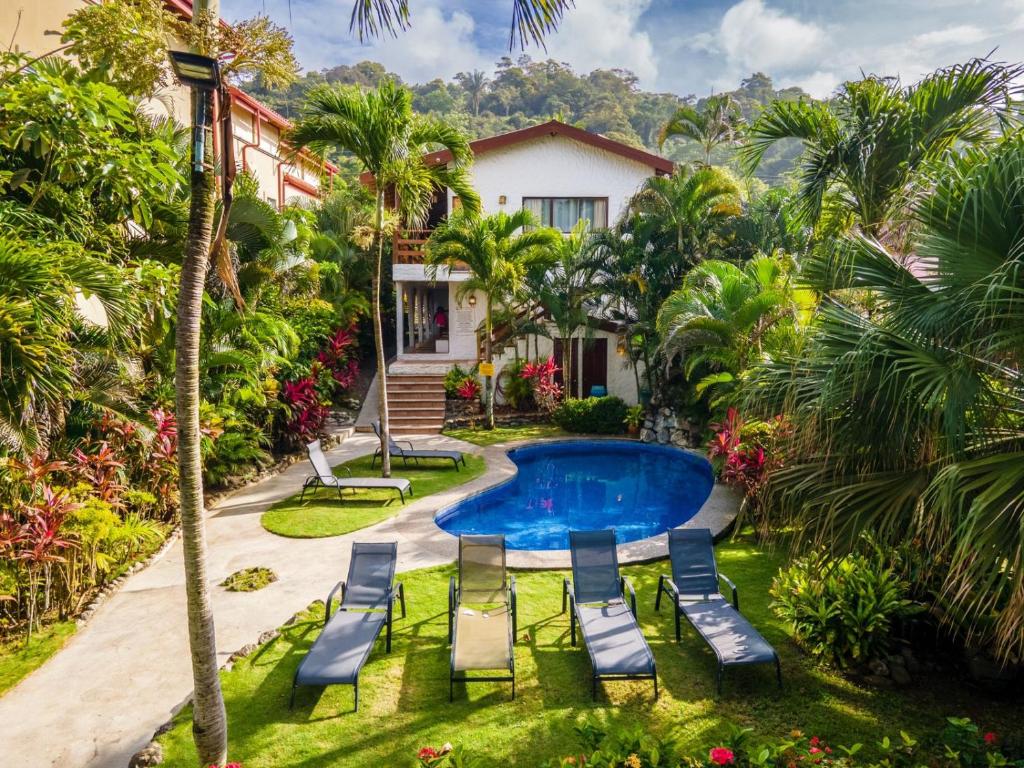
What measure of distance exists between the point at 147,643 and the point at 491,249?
11.8 metres

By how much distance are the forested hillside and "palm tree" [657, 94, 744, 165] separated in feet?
156

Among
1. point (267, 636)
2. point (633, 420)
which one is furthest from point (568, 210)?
point (267, 636)

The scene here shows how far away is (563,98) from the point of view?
258 ft

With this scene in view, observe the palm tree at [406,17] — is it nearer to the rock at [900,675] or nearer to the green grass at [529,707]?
the green grass at [529,707]

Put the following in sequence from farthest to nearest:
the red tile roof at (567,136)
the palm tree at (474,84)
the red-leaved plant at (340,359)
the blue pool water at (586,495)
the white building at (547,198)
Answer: the palm tree at (474,84), the red tile roof at (567,136), the white building at (547,198), the red-leaved plant at (340,359), the blue pool water at (586,495)

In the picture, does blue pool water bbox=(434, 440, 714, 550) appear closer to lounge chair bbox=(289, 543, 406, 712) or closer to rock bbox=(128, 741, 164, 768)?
lounge chair bbox=(289, 543, 406, 712)

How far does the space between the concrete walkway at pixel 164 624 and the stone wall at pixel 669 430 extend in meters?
3.85

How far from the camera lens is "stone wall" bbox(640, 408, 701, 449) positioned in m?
16.0

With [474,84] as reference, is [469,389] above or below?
below

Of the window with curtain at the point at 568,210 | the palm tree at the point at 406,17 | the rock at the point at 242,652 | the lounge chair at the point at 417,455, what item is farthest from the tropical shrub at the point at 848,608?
the window with curtain at the point at 568,210

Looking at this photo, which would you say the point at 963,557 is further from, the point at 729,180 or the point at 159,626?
the point at 729,180

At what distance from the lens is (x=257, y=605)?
297 inches

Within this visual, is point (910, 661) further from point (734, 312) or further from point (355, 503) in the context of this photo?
point (355, 503)

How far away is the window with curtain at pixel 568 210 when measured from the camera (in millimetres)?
22212
